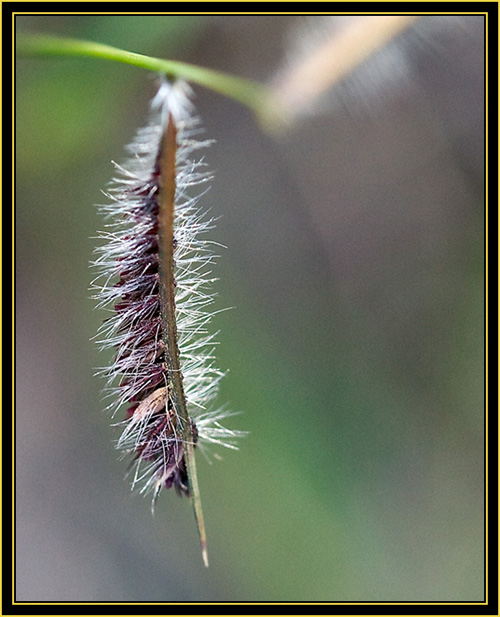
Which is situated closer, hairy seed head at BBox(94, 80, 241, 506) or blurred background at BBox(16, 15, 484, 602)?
hairy seed head at BBox(94, 80, 241, 506)

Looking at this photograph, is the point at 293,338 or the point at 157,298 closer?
the point at 157,298

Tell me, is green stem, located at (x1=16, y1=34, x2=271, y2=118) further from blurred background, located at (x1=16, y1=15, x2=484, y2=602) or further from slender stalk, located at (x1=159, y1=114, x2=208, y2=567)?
blurred background, located at (x1=16, y1=15, x2=484, y2=602)

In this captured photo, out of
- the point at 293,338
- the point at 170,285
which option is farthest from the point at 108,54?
the point at 293,338

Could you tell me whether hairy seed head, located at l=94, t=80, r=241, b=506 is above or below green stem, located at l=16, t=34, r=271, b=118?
below

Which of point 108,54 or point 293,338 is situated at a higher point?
point 108,54

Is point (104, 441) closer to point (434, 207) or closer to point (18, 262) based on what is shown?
point (18, 262)

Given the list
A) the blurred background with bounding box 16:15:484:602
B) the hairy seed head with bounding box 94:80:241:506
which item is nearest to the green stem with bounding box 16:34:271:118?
the hairy seed head with bounding box 94:80:241:506

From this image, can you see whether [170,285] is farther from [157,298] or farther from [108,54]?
[108,54]
